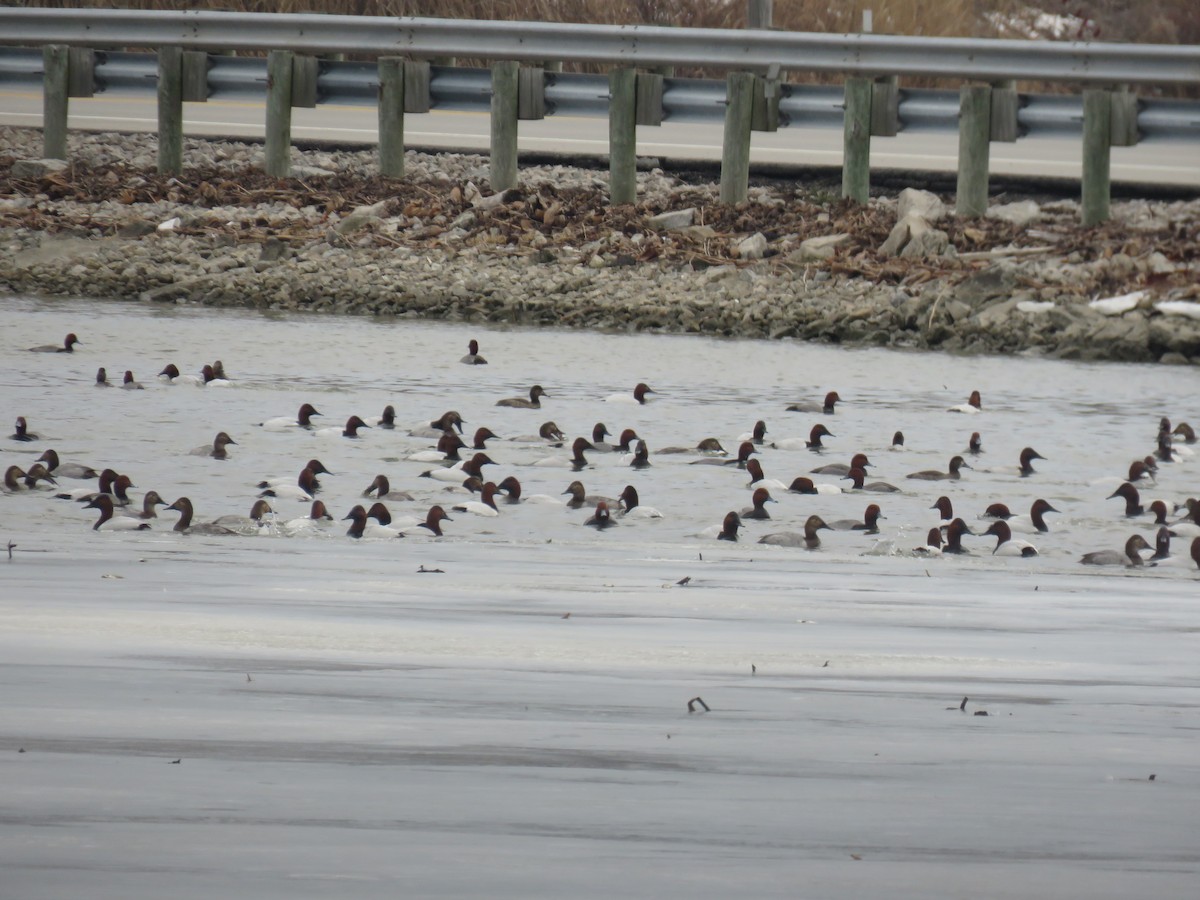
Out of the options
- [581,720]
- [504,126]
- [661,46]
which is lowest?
[581,720]

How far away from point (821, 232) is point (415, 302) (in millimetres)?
2949

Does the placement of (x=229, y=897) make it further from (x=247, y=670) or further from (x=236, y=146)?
(x=236, y=146)

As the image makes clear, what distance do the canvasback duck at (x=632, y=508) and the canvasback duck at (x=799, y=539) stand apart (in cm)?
68

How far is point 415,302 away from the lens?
40.3 ft

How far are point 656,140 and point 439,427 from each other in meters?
8.22

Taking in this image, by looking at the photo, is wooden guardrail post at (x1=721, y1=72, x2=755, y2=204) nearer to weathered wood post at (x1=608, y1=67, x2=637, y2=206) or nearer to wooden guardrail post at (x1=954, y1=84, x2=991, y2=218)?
weathered wood post at (x1=608, y1=67, x2=637, y2=206)

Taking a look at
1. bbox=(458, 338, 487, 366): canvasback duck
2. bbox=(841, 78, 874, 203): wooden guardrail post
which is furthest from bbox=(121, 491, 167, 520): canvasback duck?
bbox=(841, 78, 874, 203): wooden guardrail post

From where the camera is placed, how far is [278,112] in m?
13.9

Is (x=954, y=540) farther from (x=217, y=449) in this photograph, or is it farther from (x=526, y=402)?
(x=526, y=402)

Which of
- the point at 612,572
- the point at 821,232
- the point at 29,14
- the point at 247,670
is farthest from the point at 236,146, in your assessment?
the point at 247,670

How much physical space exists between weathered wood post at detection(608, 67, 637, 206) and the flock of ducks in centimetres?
444

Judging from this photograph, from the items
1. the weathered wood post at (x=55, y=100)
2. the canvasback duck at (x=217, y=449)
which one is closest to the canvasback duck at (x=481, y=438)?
the canvasback duck at (x=217, y=449)

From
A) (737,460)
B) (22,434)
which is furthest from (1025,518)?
(22,434)

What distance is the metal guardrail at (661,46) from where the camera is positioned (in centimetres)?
1320
